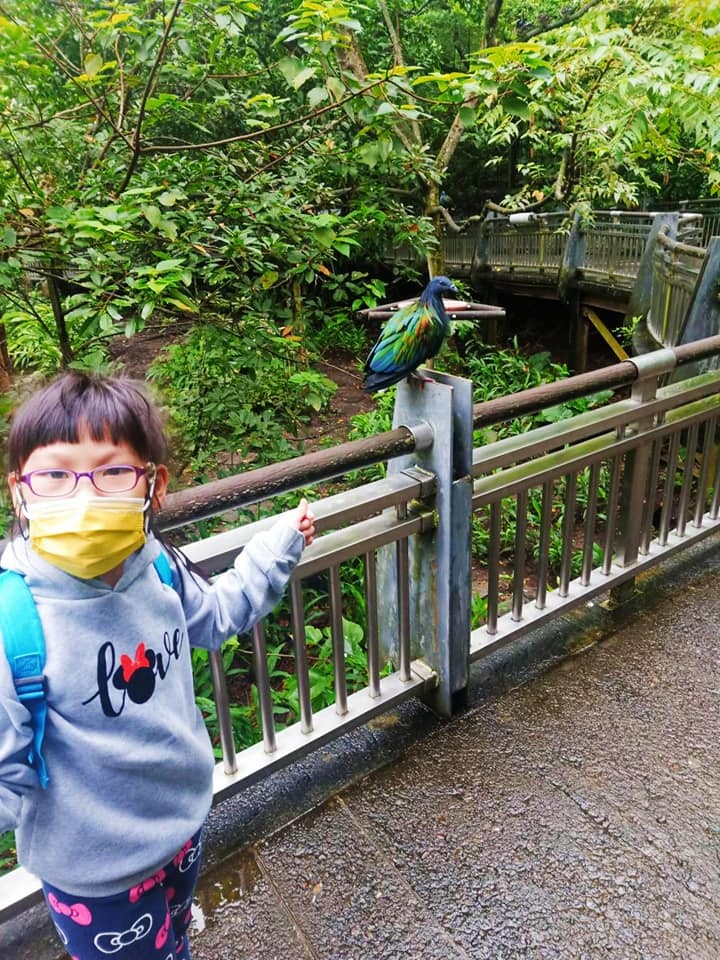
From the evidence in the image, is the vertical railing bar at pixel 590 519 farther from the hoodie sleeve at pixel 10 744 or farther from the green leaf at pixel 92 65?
the green leaf at pixel 92 65

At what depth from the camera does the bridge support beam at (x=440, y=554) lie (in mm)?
1954

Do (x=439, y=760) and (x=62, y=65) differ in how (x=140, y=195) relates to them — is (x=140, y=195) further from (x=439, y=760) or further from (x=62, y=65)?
(x=439, y=760)

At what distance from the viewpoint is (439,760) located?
2123 millimetres

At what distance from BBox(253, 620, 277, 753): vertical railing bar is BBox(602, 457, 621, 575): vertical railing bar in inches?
60.1

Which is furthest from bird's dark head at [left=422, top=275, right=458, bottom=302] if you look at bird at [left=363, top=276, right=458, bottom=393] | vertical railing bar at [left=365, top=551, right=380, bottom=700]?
vertical railing bar at [left=365, top=551, right=380, bottom=700]

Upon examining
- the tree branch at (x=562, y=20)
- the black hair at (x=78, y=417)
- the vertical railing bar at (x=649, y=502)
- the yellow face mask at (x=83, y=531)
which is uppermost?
the tree branch at (x=562, y=20)

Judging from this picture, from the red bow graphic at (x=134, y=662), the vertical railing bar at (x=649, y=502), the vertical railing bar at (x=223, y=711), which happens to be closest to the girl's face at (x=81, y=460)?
the red bow graphic at (x=134, y=662)

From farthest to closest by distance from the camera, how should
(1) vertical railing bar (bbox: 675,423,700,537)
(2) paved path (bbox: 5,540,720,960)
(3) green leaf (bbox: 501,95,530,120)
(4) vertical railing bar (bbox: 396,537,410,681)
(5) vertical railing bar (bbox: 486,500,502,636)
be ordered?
(1) vertical railing bar (bbox: 675,423,700,537), (3) green leaf (bbox: 501,95,530,120), (5) vertical railing bar (bbox: 486,500,502,636), (4) vertical railing bar (bbox: 396,537,410,681), (2) paved path (bbox: 5,540,720,960)

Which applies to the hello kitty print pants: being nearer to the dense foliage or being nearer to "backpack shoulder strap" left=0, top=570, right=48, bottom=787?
"backpack shoulder strap" left=0, top=570, right=48, bottom=787

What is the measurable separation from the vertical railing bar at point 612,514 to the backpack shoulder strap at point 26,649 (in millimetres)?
2200

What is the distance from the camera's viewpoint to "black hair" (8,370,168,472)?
99 cm

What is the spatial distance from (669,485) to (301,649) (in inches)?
74.9

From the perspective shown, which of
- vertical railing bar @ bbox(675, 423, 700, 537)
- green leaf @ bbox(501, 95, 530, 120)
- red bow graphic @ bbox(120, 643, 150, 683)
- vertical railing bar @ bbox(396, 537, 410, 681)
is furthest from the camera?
vertical railing bar @ bbox(675, 423, 700, 537)

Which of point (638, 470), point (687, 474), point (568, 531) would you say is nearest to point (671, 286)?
point (687, 474)
